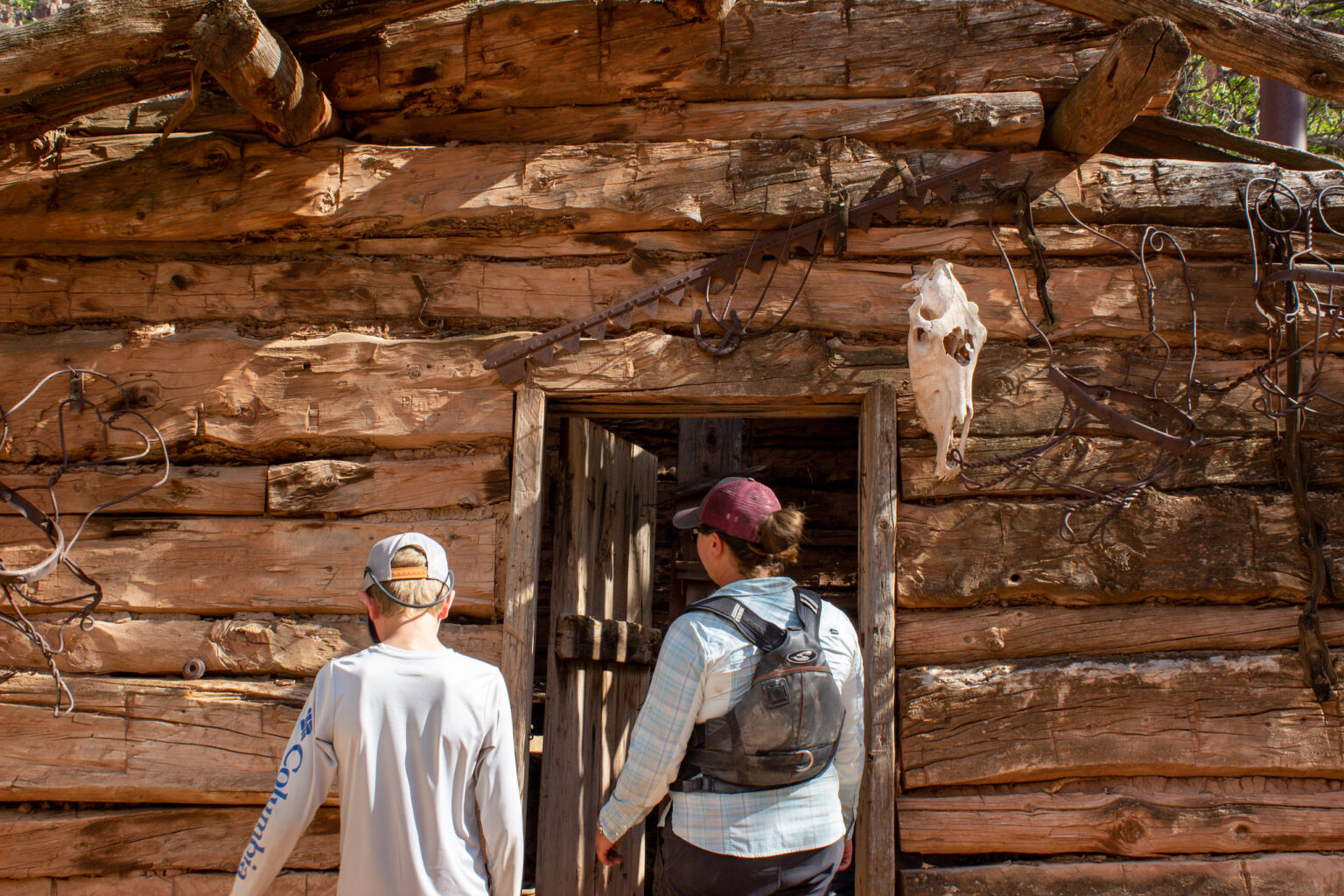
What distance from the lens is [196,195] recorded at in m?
3.22

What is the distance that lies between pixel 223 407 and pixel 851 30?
2.49 meters

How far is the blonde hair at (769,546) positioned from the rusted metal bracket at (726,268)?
2.91 feet

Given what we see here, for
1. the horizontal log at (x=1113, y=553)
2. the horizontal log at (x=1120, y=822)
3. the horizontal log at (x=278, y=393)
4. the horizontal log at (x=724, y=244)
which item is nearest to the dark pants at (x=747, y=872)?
the horizontal log at (x=1120, y=822)

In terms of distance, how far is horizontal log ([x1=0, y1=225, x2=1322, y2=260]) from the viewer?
3164 millimetres

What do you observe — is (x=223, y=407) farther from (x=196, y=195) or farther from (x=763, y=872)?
(x=763, y=872)

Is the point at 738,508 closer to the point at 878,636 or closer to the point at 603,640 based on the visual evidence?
the point at 878,636

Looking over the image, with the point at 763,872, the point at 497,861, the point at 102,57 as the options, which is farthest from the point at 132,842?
the point at 102,57

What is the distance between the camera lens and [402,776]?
1895 millimetres

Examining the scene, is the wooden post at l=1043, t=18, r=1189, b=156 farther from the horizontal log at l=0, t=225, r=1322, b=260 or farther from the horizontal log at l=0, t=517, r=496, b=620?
the horizontal log at l=0, t=517, r=496, b=620

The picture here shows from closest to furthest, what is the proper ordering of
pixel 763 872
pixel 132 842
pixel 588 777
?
pixel 763 872, pixel 132 842, pixel 588 777

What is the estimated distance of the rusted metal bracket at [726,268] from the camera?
3.02 metres

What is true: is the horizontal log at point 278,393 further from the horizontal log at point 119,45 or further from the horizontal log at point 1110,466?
the horizontal log at point 1110,466

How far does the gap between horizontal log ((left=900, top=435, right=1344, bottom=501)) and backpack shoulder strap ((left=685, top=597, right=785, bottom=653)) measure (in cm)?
94

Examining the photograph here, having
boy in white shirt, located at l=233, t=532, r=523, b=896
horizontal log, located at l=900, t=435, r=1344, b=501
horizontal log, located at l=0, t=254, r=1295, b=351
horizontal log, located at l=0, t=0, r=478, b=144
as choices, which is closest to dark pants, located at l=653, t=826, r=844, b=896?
boy in white shirt, located at l=233, t=532, r=523, b=896
